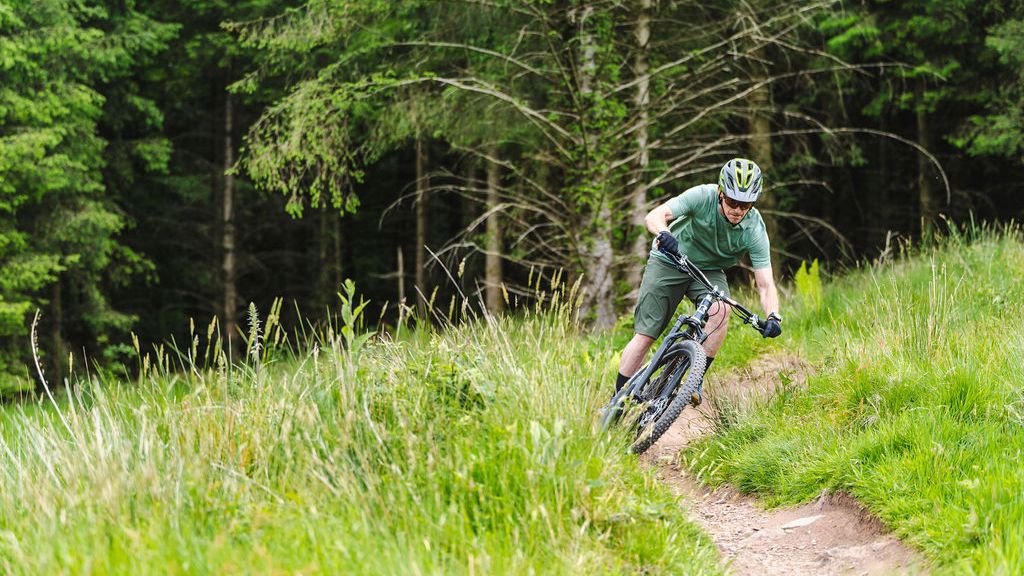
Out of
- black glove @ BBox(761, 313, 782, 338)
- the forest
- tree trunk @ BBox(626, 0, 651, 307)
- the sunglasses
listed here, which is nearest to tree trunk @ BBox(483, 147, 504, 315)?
the forest

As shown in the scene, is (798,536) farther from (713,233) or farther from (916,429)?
(713,233)

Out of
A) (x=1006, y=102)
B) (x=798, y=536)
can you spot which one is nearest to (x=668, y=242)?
(x=798, y=536)

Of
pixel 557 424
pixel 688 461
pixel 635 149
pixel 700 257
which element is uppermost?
pixel 635 149

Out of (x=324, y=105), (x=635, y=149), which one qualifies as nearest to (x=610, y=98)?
(x=635, y=149)

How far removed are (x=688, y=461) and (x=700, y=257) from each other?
4.95 ft

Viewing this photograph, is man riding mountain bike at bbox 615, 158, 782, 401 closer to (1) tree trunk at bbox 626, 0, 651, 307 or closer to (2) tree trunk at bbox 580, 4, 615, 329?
(2) tree trunk at bbox 580, 4, 615, 329

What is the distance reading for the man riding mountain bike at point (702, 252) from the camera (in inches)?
228

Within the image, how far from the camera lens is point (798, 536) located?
15.4ft

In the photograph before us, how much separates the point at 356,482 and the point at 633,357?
2.94 meters

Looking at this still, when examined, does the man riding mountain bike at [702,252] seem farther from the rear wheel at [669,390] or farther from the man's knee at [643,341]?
the rear wheel at [669,390]

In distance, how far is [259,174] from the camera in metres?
10.3

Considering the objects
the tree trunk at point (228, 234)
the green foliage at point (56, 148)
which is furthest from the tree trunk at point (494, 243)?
the green foliage at point (56, 148)

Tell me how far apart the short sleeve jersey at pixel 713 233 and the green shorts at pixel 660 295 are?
0.14 metres

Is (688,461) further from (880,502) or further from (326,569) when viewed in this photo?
(326,569)
